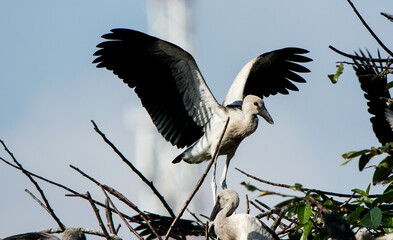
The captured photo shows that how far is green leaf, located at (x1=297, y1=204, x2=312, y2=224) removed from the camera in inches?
132

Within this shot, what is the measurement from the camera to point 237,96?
631 centimetres

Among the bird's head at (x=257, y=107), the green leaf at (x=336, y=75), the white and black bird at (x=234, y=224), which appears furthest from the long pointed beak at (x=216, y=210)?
the green leaf at (x=336, y=75)

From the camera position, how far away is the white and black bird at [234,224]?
384 centimetres

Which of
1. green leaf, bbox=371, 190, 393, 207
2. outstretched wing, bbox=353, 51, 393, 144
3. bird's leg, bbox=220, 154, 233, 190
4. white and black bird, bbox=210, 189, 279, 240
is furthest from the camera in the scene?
outstretched wing, bbox=353, 51, 393, 144

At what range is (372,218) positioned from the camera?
3.09m

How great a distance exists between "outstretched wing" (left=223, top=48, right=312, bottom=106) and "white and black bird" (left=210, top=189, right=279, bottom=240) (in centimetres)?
194

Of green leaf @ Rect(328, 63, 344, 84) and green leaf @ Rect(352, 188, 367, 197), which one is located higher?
green leaf @ Rect(328, 63, 344, 84)

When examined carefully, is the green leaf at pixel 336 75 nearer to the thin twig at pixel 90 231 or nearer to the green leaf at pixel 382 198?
the green leaf at pixel 382 198

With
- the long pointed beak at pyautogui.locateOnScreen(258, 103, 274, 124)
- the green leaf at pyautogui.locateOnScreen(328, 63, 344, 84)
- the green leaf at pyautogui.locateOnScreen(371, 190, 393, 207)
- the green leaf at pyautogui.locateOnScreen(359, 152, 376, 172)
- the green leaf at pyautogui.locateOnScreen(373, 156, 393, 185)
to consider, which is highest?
the green leaf at pyautogui.locateOnScreen(328, 63, 344, 84)

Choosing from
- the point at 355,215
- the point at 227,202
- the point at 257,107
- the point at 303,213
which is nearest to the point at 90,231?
the point at 227,202

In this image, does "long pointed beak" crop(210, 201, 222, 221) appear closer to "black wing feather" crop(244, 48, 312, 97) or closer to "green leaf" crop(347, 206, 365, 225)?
"green leaf" crop(347, 206, 365, 225)

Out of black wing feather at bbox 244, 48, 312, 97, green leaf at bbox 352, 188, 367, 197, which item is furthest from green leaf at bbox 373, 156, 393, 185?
black wing feather at bbox 244, 48, 312, 97

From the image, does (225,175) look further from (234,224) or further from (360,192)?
(360,192)

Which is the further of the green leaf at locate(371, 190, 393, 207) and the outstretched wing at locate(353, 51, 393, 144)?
the outstretched wing at locate(353, 51, 393, 144)
